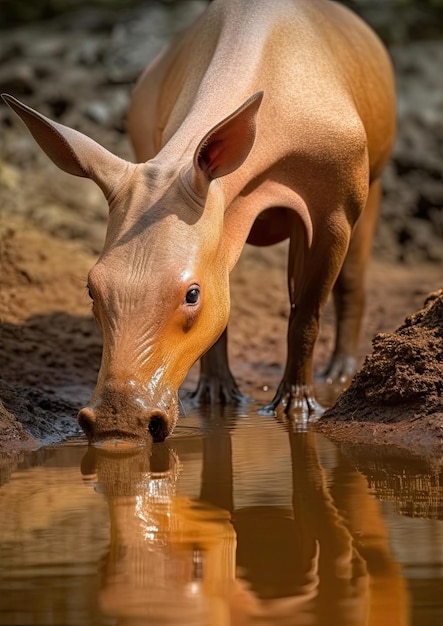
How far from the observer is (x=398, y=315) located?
9.59 metres

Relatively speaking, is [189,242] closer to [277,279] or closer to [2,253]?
[2,253]

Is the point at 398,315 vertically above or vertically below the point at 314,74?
below

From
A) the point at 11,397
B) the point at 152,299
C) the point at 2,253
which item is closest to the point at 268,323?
the point at 2,253

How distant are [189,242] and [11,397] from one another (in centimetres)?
125

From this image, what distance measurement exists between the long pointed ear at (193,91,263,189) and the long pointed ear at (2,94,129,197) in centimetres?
40

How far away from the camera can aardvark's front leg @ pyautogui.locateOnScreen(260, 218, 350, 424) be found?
6.64m

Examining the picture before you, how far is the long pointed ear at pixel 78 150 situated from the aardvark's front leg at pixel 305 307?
4.56ft

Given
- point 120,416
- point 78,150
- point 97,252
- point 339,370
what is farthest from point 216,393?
point 97,252

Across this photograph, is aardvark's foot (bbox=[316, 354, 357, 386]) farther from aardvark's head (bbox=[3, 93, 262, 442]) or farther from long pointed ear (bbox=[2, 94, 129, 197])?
long pointed ear (bbox=[2, 94, 129, 197])

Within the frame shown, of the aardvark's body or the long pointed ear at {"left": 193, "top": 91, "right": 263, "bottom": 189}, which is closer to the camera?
the aardvark's body

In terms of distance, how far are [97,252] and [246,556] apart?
7.17 metres

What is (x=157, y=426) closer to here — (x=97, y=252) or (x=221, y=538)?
(x=221, y=538)

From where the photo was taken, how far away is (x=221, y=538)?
3.49m

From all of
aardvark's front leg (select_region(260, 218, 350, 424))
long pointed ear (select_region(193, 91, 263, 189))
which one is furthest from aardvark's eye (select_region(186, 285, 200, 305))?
aardvark's front leg (select_region(260, 218, 350, 424))
